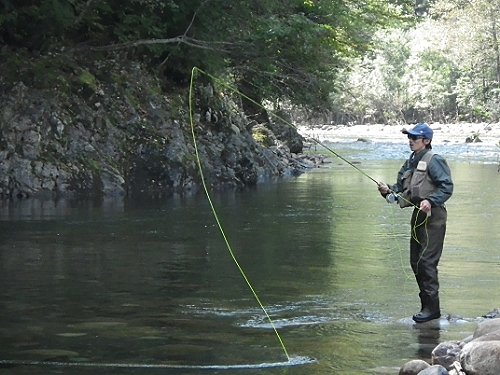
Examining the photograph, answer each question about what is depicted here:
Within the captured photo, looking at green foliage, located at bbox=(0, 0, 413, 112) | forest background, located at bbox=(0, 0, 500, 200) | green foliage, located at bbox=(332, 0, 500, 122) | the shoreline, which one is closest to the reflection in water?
forest background, located at bbox=(0, 0, 500, 200)

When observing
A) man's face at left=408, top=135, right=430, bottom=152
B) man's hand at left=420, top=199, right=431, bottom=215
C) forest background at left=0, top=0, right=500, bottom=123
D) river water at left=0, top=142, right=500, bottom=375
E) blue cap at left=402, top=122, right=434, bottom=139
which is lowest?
river water at left=0, top=142, right=500, bottom=375

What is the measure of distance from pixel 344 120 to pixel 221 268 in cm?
7878

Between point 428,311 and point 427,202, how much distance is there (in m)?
0.90

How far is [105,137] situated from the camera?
2423 centimetres

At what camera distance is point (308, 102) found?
32656 millimetres

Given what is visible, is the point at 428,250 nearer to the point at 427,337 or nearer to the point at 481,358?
the point at 427,337

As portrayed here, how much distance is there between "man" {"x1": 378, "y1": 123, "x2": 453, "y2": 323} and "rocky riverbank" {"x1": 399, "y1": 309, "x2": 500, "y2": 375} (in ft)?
5.86

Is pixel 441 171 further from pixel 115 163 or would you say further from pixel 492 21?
pixel 492 21

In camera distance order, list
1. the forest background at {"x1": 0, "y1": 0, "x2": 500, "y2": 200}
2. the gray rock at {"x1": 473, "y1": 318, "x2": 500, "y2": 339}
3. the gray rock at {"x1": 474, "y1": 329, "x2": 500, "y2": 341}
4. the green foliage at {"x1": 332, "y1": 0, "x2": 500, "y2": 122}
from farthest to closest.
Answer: the green foliage at {"x1": 332, "y1": 0, "x2": 500, "y2": 122} → the forest background at {"x1": 0, "y1": 0, "x2": 500, "y2": 200} → the gray rock at {"x1": 473, "y1": 318, "x2": 500, "y2": 339} → the gray rock at {"x1": 474, "y1": 329, "x2": 500, "y2": 341}

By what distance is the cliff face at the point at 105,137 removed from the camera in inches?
896

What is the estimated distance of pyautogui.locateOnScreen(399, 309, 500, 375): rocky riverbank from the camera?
22.7 ft

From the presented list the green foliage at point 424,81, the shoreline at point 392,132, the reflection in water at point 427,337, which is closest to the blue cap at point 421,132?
the reflection in water at point 427,337

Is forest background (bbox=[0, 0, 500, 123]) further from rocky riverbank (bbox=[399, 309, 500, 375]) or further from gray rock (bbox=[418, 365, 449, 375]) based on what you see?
gray rock (bbox=[418, 365, 449, 375])

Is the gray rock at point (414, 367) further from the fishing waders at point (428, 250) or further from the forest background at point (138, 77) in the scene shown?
the forest background at point (138, 77)
